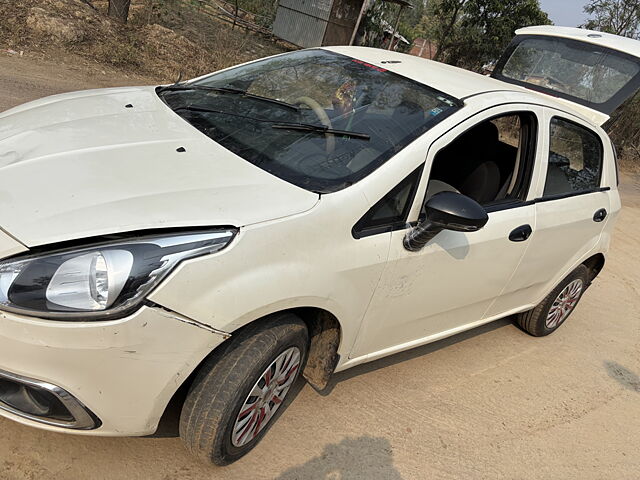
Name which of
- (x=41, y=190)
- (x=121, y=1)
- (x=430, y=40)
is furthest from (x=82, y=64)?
(x=430, y=40)

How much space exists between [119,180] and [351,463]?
167 cm

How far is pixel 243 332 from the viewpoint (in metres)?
1.96

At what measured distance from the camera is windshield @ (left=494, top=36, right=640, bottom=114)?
4.47 m

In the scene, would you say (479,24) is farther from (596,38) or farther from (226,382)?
(226,382)

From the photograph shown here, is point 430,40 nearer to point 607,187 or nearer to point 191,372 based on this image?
point 607,187

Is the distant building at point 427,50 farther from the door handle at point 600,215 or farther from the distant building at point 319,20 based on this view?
the door handle at point 600,215

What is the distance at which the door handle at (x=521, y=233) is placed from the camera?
2812mm

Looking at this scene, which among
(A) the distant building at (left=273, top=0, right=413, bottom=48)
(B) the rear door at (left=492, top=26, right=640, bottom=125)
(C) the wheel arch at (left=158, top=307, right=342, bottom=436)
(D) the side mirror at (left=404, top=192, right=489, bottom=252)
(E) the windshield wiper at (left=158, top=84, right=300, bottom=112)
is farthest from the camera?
(A) the distant building at (left=273, top=0, right=413, bottom=48)

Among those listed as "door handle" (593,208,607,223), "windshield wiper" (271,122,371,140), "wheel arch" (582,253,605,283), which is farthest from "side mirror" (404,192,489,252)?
"wheel arch" (582,253,605,283)

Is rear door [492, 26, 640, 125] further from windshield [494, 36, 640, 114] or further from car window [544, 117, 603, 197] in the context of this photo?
car window [544, 117, 603, 197]

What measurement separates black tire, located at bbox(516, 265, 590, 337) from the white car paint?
0.99 meters

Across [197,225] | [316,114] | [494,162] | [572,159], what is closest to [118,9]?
[316,114]

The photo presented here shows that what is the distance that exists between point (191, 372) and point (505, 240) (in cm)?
181

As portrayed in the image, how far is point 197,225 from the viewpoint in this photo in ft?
5.85
